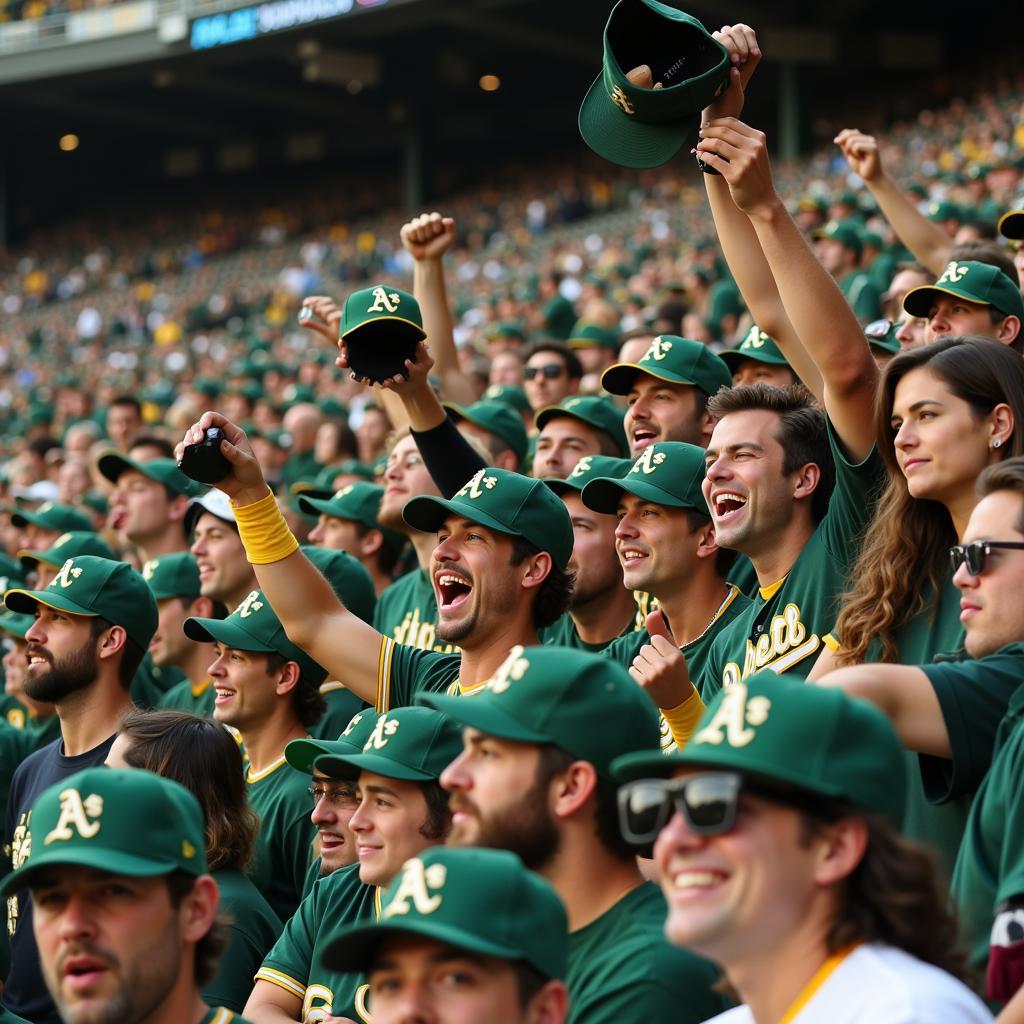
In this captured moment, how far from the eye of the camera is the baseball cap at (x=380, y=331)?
532 centimetres

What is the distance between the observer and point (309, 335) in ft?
76.4

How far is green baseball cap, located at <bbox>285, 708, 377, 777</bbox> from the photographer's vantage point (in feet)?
14.9

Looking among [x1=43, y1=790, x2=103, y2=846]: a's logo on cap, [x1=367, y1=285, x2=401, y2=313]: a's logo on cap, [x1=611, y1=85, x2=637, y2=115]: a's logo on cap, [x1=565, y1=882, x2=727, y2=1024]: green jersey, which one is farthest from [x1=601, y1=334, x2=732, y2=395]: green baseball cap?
[x1=43, y1=790, x2=103, y2=846]: a's logo on cap

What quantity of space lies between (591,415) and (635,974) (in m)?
3.87

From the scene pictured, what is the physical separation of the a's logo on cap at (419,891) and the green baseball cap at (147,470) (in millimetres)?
6006

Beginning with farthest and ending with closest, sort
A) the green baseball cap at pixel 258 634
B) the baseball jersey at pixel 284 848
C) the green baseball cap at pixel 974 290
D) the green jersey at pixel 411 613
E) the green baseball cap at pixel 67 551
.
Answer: the green baseball cap at pixel 67 551 < the green jersey at pixel 411 613 < the green baseball cap at pixel 258 634 < the green baseball cap at pixel 974 290 < the baseball jersey at pixel 284 848

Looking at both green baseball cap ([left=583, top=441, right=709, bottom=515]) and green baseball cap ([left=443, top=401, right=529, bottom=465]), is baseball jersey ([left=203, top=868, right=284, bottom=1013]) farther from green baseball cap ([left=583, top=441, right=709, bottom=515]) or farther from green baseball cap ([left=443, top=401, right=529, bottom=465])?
green baseball cap ([left=443, top=401, right=529, bottom=465])

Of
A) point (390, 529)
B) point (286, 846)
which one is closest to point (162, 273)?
point (390, 529)

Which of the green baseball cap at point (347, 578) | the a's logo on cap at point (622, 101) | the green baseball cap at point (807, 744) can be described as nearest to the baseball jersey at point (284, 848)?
the green baseball cap at point (347, 578)

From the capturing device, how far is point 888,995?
2.46 meters

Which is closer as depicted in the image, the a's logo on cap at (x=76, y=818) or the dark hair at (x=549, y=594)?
the a's logo on cap at (x=76, y=818)

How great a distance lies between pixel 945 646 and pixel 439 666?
1818 millimetres

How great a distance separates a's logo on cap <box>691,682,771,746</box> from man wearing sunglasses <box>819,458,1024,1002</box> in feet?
1.29

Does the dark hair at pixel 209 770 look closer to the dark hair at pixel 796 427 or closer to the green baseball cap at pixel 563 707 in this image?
the green baseball cap at pixel 563 707
